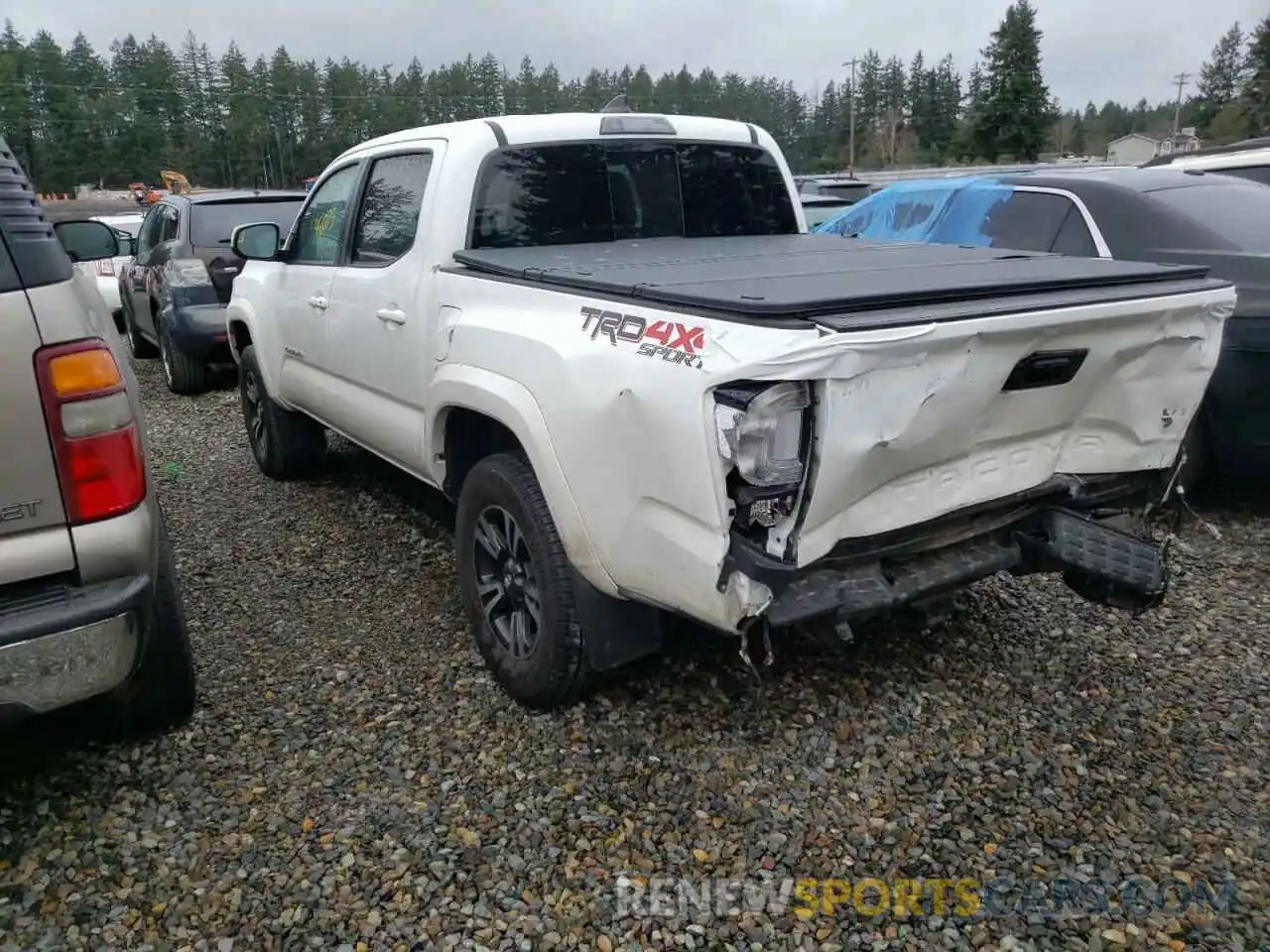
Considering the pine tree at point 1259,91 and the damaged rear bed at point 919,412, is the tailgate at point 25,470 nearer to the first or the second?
the damaged rear bed at point 919,412

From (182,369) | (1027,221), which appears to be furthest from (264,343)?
(1027,221)

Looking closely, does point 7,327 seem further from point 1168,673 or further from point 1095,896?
point 1168,673

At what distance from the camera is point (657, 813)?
2809 mm

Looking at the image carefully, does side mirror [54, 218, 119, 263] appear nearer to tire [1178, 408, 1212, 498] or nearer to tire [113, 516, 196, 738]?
tire [113, 516, 196, 738]

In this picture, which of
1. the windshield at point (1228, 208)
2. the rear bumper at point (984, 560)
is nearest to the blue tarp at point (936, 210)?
the windshield at point (1228, 208)

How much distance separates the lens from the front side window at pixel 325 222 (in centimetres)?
466

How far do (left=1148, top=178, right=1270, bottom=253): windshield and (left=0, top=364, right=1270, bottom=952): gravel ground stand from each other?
1885 millimetres

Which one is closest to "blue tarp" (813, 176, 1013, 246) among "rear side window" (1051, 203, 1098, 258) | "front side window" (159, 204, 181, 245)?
"rear side window" (1051, 203, 1098, 258)

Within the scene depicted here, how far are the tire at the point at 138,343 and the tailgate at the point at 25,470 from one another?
9213 millimetres

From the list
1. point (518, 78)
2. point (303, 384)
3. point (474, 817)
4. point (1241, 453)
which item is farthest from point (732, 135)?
point (518, 78)

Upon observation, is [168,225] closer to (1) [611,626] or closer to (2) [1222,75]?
(1) [611,626]

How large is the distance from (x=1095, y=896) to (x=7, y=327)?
2.93 metres

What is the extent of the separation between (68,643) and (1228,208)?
223 inches

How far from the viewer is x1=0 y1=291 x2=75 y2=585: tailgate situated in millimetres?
2248
